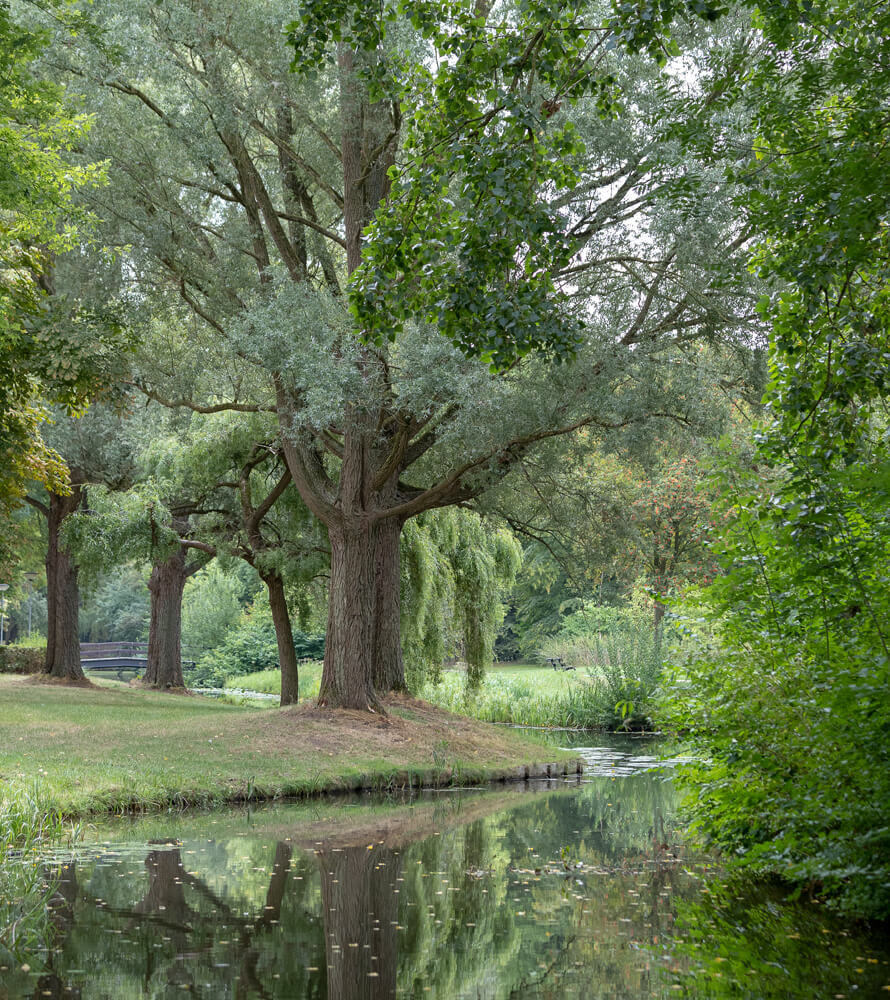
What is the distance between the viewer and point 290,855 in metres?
8.78

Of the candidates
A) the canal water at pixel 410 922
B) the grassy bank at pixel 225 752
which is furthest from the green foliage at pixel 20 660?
the canal water at pixel 410 922

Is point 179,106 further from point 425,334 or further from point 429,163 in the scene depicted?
point 429,163

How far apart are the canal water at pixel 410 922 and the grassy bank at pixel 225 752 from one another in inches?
32.5

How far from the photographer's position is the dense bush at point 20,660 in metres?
28.1

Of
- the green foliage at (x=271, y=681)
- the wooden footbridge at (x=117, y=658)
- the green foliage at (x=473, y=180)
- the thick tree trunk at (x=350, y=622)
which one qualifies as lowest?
the green foliage at (x=271, y=681)

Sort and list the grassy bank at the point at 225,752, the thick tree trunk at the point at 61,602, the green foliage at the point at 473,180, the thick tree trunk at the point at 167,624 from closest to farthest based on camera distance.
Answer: the green foliage at the point at 473,180
the grassy bank at the point at 225,752
the thick tree trunk at the point at 61,602
the thick tree trunk at the point at 167,624

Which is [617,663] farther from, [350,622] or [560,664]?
[350,622]

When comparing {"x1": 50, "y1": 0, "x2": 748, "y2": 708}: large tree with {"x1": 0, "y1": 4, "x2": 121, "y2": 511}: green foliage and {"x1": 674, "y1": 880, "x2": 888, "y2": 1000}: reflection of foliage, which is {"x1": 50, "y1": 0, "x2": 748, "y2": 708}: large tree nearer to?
{"x1": 0, "y1": 4, "x2": 121, "y2": 511}: green foliage

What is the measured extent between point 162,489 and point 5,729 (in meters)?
7.99

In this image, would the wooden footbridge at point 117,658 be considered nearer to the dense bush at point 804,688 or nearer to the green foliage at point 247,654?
the green foliage at point 247,654

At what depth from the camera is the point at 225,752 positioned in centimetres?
1336

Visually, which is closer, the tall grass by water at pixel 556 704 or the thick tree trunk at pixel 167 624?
the tall grass by water at pixel 556 704

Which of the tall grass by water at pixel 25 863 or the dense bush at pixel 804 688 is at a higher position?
the dense bush at pixel 804 688

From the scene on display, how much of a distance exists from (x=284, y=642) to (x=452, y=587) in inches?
159
